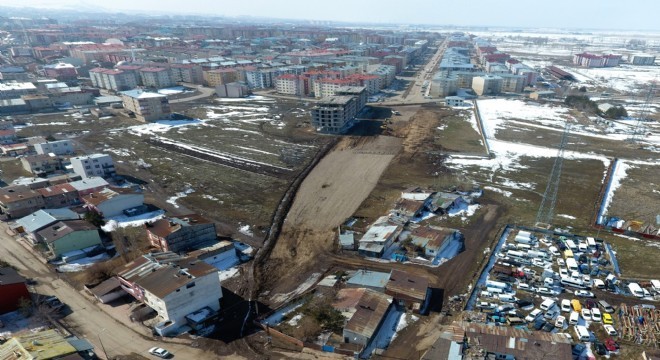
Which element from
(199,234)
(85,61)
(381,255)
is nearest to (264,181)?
(199,234)

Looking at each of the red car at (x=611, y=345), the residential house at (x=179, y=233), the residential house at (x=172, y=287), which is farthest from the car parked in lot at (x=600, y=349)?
the residential house at (x=179, y=233)

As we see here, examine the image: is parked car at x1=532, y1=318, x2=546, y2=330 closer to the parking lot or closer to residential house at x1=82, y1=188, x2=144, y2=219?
the parking lot

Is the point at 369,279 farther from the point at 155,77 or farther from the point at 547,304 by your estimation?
the point at 155,77

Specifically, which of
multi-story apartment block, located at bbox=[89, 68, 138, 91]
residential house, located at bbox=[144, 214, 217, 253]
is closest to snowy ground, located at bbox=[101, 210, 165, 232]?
residential house, located at bbox=[144, 214, 217, 253]

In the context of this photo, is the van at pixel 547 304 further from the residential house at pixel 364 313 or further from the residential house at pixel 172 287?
the residential house at pixel 172 287

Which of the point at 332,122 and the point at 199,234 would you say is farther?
the point at 332,122

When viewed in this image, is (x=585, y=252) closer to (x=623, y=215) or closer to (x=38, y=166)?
(x=623, y=215)
